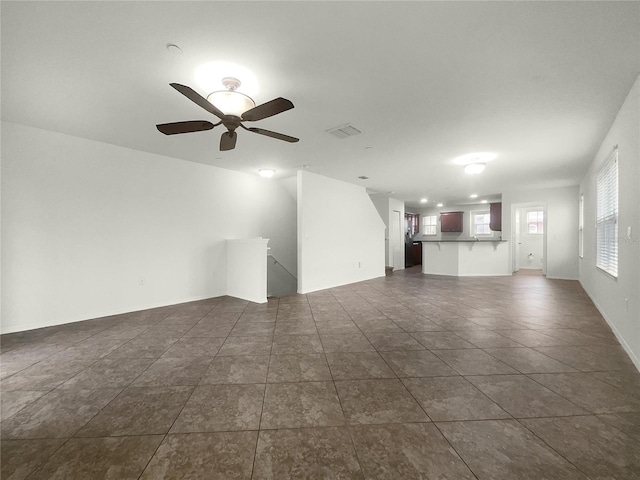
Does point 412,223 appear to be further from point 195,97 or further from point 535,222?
point 195,97

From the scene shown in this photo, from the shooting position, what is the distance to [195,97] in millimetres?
2193

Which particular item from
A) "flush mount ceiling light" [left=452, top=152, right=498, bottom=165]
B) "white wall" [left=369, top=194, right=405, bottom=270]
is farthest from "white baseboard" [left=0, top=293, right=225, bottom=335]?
"white wall" [left=369, top=194, right=405, bottom=270]

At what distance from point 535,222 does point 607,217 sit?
25.2 ft

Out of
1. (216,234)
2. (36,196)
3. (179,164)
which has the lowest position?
(216,234)

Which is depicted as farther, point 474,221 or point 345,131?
point 474,221

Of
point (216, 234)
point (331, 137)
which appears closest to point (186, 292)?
point (216, 234)

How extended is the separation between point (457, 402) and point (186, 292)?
495cm

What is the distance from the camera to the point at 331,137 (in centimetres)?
405

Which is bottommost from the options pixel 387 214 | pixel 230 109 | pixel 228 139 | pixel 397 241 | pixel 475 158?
pixel 397 241

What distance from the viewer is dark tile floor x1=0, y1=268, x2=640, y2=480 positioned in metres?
1.43

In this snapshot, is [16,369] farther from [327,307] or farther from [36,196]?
[327,307]

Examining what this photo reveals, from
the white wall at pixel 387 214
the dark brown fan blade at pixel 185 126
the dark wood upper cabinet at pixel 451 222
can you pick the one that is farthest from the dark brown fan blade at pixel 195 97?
the dark wood upper cabinet at pixel 451 222

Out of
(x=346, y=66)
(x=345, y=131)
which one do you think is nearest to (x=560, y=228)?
(x=345, y=131)

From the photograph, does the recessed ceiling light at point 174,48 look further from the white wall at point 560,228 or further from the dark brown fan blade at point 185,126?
the white wall at point 560,228
